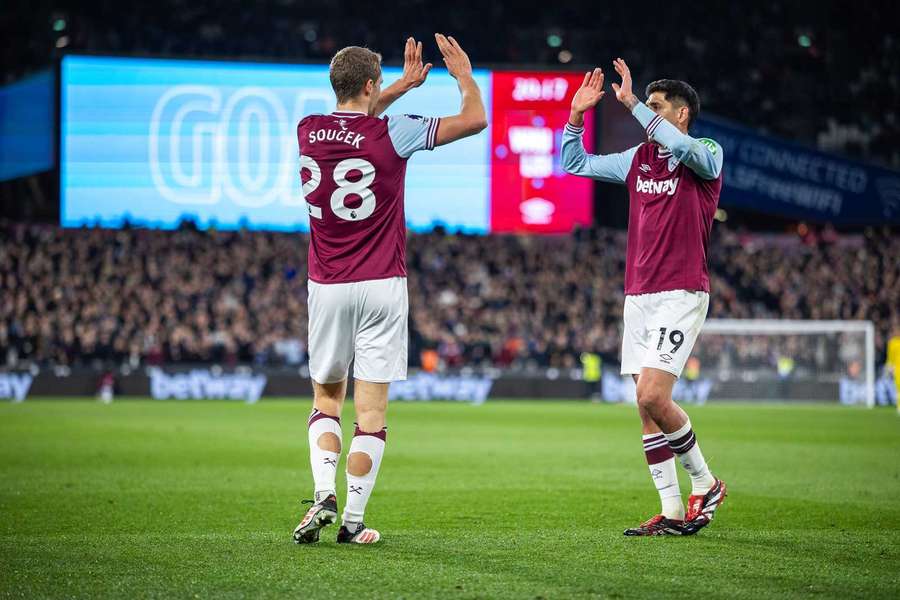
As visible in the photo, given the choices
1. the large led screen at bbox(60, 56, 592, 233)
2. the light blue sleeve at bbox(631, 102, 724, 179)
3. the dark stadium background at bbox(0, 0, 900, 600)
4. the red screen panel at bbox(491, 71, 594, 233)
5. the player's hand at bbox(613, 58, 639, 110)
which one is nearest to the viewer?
the dark stadium background at bbox(0, 0, 900, 600)

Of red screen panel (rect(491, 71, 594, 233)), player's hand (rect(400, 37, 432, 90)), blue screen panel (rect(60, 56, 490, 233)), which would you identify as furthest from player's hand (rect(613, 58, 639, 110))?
red screen panel (rect(491, 71, 594, 233))

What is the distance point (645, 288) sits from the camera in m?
7.30

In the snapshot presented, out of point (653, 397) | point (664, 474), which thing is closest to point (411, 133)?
point (653, 397)

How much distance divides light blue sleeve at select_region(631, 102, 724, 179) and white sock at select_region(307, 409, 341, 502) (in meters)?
2.46

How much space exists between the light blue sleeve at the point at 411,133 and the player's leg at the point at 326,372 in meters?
0.83

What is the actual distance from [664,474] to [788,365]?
24.2 metres

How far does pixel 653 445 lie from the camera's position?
741cm

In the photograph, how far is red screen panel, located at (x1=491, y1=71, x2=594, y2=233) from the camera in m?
29.5

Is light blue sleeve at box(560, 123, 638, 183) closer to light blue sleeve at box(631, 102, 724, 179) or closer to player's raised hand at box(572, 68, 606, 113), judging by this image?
player's raised hand at box(572, 68, 606, 113)

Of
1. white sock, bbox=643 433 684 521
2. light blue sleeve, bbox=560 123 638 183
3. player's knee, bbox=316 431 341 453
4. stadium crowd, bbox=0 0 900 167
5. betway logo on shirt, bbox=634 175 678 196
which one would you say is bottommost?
white sock, bbox=643 433 684 521

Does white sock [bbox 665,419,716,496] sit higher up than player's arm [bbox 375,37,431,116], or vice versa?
player's arm [bbox 375,37,431,116]

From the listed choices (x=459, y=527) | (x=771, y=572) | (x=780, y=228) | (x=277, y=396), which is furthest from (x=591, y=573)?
(x=780, y=228)

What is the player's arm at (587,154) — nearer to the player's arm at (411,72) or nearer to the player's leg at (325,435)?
the player's arm at (411,72)

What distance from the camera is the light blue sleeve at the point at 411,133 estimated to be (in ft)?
21.2
